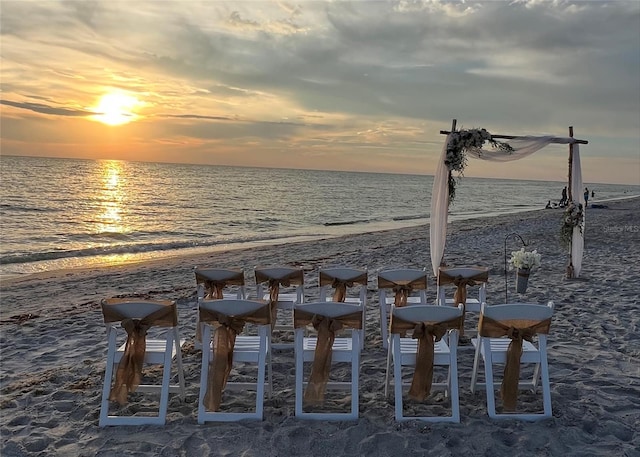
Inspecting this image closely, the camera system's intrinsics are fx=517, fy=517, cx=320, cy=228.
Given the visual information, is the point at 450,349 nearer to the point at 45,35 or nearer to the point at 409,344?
the point at 409,344

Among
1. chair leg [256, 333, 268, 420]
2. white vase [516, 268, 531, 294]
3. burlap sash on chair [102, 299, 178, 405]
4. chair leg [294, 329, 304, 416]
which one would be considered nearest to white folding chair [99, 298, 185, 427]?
burlap sash on chair [102, 299, 178, 405]

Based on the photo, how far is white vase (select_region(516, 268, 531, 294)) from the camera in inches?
312

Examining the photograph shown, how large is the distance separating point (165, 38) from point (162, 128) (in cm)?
3592

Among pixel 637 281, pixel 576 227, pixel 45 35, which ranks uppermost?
pixel 45 35

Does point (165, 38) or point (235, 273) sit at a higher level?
point (165, 38)

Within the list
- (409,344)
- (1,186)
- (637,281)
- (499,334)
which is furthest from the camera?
(1,186)

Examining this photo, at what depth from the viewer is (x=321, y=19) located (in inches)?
385

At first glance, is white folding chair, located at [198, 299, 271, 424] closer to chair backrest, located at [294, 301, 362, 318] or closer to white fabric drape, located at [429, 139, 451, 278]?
chair backrest, located at [294, 301, 362, 318]

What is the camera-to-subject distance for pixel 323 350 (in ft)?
13.0

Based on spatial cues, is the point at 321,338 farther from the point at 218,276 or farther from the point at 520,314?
the point at 218,276

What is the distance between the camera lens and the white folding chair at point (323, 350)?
3.89 meters

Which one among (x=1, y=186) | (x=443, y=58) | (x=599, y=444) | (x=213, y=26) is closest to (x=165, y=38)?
(x=213, y=26)

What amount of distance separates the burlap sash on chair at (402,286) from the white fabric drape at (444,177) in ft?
8.55

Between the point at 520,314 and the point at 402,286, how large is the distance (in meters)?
1.61
